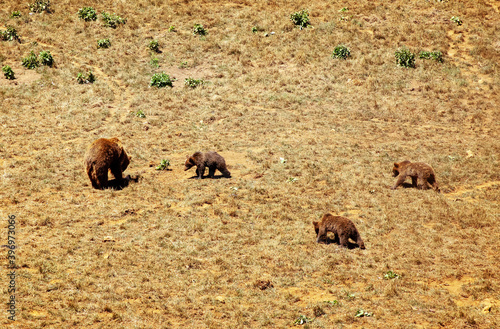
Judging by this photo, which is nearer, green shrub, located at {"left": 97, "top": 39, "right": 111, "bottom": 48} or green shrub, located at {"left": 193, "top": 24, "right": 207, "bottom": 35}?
green shrub, located at {"left": 97, "top": 39, "right": 111, "bottom": 48}

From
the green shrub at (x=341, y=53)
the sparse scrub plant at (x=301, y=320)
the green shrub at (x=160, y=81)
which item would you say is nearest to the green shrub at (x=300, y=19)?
the green shrub at (x=341, y=53)

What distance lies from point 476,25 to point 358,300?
30011mm

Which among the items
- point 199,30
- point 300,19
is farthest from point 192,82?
point 300,19

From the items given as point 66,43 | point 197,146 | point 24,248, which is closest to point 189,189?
point 197,146

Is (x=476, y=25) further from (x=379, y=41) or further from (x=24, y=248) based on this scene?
(x=24, y=248)

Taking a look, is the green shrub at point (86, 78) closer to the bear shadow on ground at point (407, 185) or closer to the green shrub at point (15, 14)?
the green shrub at point (15, 14)

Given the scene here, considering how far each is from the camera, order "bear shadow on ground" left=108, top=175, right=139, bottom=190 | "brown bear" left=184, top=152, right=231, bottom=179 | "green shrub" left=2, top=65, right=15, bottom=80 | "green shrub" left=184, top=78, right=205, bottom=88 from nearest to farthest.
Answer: "bear shadow on ground" left=108, top=175, right=139, bottom=190 → "brown bear" left=184, top=152, right=231, bottom=179 → "green shrub" left=2, top=65, right=15, bottom=80 → "green shrub" left=184, top=78, right=205, bottom=88

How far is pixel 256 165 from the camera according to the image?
18828mm

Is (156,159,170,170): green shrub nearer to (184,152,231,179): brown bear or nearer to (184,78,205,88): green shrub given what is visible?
(184,152,231,179): brown bear

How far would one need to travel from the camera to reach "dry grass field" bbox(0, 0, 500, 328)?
33.8 feet

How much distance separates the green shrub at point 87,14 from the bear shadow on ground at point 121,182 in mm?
21839

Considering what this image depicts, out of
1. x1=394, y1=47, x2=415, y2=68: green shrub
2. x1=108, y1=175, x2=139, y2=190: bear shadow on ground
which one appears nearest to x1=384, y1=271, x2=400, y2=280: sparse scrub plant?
x1=108, y1=175, x2=139, y2=190: bear shadow on ground

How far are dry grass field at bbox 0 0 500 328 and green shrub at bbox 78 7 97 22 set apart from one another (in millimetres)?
510

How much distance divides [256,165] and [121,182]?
5.38 m
